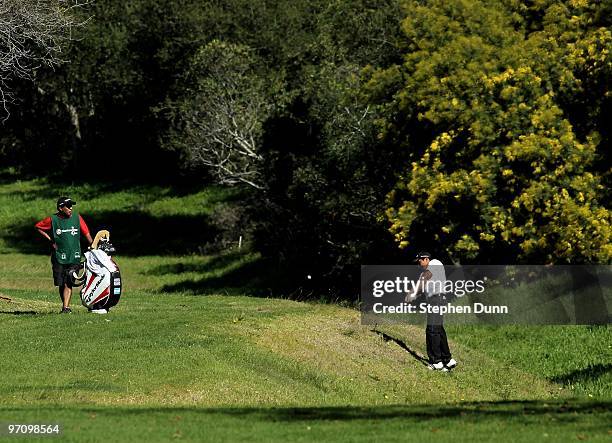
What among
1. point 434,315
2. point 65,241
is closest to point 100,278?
point 65,241

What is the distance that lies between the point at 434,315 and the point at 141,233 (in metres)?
42.8

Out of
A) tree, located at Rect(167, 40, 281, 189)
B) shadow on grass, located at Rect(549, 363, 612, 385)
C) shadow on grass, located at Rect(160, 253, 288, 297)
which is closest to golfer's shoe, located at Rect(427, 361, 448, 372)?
shadow on grass, located at Rect(549, 363, 612, 385)

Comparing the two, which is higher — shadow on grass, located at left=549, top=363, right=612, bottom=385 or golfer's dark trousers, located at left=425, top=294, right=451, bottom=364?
golfer's dark trousers, located at left=425, top=294, right=451, bottom=364

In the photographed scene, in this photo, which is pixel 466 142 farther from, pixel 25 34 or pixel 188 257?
pixel 188 257

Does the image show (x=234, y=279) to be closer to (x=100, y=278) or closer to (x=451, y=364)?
(x=100, y=278)

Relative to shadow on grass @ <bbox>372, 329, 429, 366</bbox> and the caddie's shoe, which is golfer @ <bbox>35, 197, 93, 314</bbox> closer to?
shadow on grass @ <bbox>372, 329, 429, 366</bbox>

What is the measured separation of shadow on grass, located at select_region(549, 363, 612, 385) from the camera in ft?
85.6

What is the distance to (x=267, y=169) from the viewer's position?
47.9m

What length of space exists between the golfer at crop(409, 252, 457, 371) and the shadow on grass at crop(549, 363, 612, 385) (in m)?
3.90

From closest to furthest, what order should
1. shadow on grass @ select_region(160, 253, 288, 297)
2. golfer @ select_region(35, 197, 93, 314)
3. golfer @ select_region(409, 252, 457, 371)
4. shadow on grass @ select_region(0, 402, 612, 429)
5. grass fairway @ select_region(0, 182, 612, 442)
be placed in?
grass fairway @ select_region(0, 182, 612, 442), shadow on grass @ select_region(0, 402, 612, 429), golfer @ select_region(409, 252, 457, 371), golfer @ select_region(35, 197, 93, 314), shadow on grass @ select_region(160, 253, 288, 297)

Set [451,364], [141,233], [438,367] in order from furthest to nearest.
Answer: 1. [141,233]
2. [451,364]
3. [438,367]

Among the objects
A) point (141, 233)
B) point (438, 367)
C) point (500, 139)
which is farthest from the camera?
point (141, 233)

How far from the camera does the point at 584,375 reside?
26703 mm

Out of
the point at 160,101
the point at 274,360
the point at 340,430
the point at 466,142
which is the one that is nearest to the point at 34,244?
the point at 160,101
